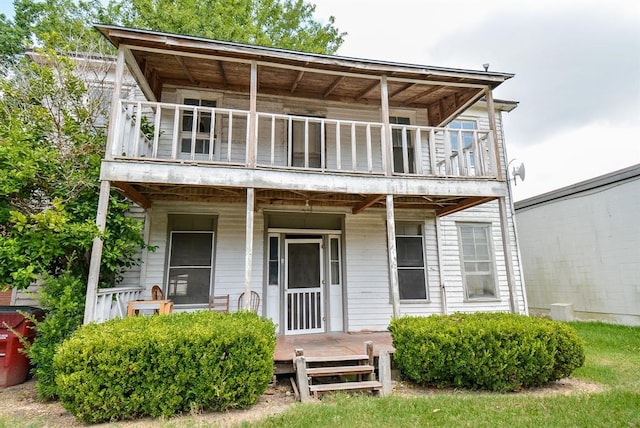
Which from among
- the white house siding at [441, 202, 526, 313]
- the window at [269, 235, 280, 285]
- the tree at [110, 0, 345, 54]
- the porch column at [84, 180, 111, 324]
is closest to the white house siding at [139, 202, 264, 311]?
the window at [269, 235, 280, 285]

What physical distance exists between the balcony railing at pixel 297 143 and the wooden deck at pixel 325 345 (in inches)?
124

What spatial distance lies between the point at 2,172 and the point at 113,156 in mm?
1508

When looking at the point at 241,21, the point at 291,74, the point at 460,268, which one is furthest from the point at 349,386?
the point at 241,21

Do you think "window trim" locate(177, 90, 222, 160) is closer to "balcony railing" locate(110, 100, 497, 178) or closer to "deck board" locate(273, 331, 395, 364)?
"balcony railing" locate(110, 100, 497, 178)

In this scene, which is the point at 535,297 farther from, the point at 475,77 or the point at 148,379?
the point at 148,379

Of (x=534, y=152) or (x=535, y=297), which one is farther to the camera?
(x=534, y=152)

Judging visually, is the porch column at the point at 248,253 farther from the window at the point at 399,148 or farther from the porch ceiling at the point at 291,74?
the window at the point at 399,148

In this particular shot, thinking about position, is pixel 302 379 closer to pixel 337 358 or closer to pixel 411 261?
pixel 337 358

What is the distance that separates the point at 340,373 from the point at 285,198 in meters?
3.97

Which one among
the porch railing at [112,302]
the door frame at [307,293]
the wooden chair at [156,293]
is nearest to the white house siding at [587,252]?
the door frame at [307,293]

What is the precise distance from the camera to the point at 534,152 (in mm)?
25750

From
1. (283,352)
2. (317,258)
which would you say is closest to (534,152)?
(317,258)

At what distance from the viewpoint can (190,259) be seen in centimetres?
737

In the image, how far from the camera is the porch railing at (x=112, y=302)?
5242mm
